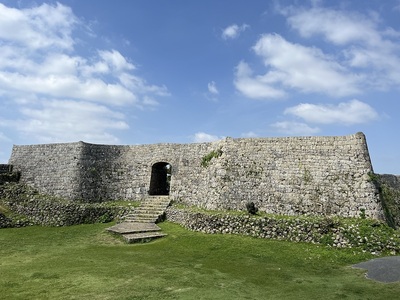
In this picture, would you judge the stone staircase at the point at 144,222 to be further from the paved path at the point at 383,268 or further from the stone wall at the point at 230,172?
the paved path at the point at 383,268

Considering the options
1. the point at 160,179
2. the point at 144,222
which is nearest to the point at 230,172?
the point at 144,222

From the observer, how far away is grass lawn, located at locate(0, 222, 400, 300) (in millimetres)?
8094

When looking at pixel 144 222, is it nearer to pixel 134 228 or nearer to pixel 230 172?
pixel 134 228

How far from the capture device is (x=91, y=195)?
72.5ft

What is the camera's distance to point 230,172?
18.1 m

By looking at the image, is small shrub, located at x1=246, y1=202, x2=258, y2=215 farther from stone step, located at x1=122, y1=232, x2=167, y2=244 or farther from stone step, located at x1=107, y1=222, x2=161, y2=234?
stone step, located at x1=107, y1=222, x2=161, y2=234

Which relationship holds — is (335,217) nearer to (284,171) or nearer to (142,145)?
(284,171)

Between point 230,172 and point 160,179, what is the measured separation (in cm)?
749

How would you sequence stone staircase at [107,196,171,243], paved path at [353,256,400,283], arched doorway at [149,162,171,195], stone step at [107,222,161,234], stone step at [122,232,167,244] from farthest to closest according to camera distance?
arched doorway at [149,162,171,195] → stone step at [107,222,161,234] → stone staircase at [107,196,171,243] → stone step at [122,232,167,244] → paved path at [353,256,400,283]

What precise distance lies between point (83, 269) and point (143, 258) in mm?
2255

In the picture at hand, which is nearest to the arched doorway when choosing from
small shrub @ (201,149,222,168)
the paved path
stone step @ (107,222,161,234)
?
small shrub @ (201,149,222,168)

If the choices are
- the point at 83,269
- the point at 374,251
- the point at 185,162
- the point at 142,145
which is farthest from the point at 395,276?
the point at 142,145

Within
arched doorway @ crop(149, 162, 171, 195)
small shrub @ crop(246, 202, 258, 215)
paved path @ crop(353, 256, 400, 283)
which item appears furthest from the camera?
arched doorway @ crop(149, 162, 171, 195)

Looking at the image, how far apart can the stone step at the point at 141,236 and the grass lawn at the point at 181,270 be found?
400 millimetres
